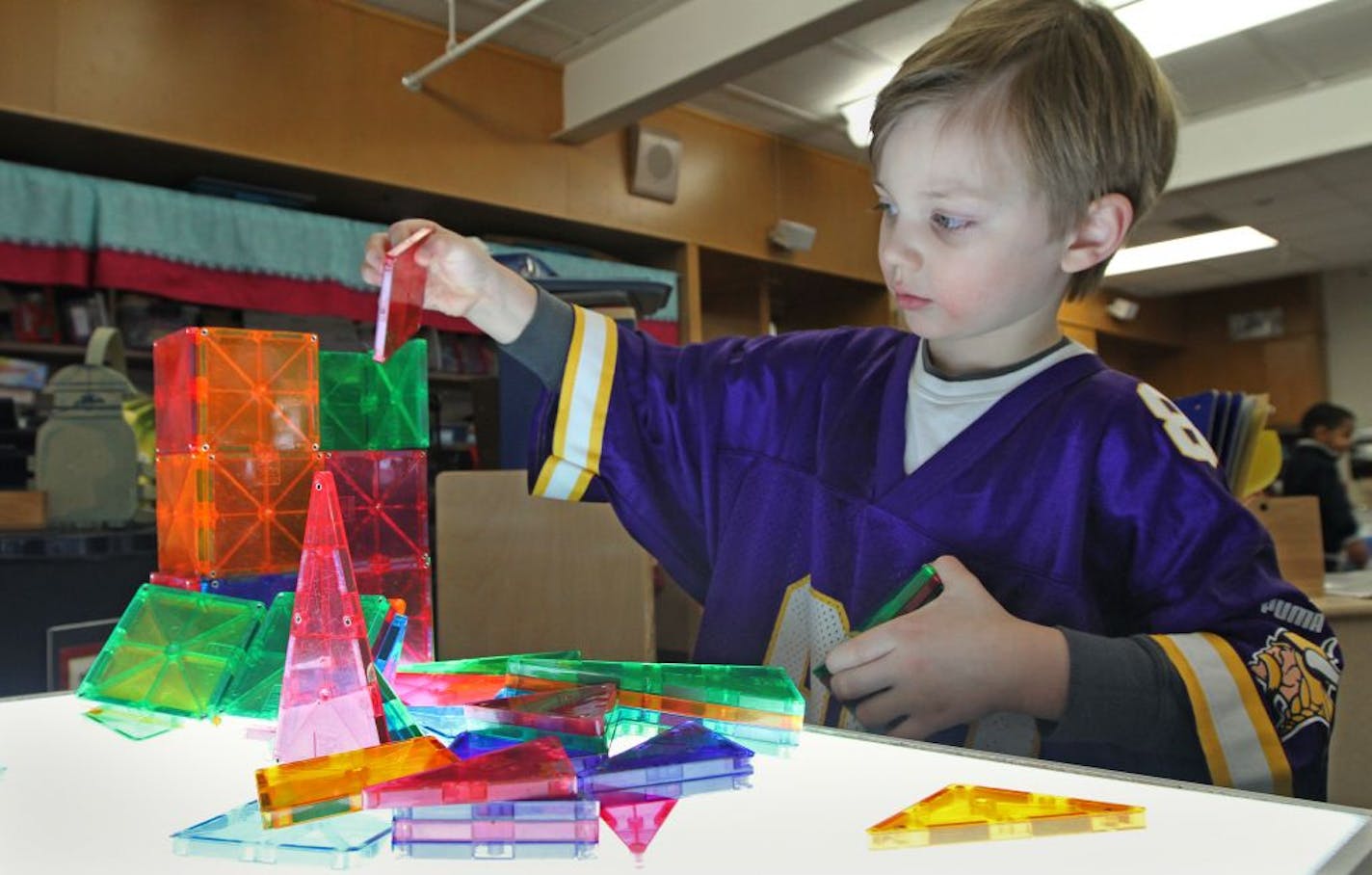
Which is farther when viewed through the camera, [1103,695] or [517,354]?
[517,354]

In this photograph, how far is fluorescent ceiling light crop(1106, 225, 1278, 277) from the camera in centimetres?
630

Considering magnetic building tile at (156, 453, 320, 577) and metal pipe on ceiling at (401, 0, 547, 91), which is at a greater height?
metal pipe on ceiling at (401, 0, 547, 91)

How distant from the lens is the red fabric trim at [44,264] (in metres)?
2.71

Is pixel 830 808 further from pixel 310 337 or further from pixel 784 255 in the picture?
pixel 784 255

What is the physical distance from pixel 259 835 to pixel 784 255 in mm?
4800

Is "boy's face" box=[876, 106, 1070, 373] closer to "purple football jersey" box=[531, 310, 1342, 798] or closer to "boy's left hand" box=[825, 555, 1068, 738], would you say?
"purple football jersey" box=[531, 310, 1342, 798]

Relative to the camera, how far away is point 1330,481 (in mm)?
3734

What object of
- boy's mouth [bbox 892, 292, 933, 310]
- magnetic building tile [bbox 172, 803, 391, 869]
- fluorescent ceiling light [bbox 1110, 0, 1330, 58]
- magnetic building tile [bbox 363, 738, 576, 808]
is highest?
fluorescent ceiling light [bbox 1110, 0, 1330, 58]

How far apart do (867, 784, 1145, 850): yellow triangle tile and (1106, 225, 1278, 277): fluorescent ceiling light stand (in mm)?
6497

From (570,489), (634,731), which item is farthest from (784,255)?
(634,731)

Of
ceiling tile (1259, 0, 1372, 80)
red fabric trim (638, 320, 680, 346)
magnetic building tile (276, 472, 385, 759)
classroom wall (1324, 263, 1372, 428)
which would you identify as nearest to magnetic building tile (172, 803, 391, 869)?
magnetic building tile (276, 472, 385, 759)

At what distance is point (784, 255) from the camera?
4977mm

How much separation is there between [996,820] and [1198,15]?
3.91 m

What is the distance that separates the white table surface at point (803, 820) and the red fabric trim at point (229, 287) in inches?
96.1
